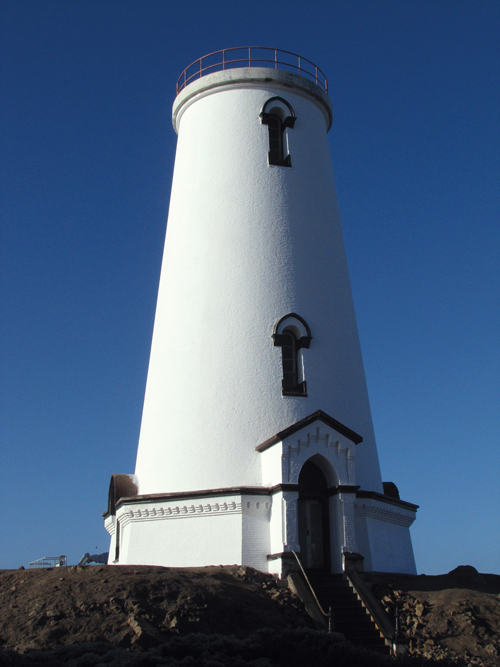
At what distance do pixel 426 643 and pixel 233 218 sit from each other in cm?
1091

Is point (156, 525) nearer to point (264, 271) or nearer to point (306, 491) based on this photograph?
point (306, 491)

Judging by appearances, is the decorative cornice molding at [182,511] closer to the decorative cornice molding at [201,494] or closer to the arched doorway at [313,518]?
the decorative cornice molding at [201,494]

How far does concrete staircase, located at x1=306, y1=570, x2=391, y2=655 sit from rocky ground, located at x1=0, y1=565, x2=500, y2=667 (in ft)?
2.11

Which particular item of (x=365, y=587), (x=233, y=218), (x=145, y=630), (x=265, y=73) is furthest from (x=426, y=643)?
(x=265, y=73)

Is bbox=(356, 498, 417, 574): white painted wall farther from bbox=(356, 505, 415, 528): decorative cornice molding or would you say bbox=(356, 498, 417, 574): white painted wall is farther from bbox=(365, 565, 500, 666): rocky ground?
bbox=(365, 565, 500, 666): rocky ground

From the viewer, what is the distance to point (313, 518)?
15609 mm

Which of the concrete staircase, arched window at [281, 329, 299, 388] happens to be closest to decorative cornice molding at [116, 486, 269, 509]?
the concrete staircase

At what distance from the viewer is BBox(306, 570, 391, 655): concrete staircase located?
12727 millimetres

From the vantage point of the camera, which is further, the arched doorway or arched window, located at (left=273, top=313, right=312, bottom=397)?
arched window, located at (left=273, top=313, right=312, bottom=397)

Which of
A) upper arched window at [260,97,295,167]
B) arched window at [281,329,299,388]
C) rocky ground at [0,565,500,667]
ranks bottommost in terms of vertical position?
rocky ground at [0,565,500,667]

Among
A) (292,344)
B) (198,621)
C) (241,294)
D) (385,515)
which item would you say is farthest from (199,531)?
(241,294)

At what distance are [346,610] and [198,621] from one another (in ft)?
12.6

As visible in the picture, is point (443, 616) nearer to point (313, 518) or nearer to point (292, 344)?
point (313, 518)

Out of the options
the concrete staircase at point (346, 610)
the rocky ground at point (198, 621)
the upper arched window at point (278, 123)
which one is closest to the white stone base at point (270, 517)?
the concrete staircase at point (346, 610)
